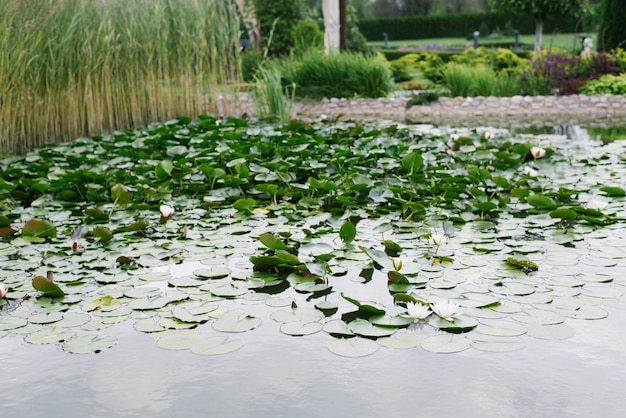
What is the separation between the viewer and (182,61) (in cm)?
628

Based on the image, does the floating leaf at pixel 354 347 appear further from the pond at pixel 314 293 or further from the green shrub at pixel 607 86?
A: the green shrub at pixel 607 86

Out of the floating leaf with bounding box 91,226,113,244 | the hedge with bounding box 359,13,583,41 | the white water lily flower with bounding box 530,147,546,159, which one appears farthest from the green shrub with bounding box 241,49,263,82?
the hedge with bounding box 359,13,583,41

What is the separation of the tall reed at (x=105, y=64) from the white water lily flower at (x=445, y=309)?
4046 mm

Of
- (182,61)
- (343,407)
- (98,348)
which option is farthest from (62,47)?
(343,407)

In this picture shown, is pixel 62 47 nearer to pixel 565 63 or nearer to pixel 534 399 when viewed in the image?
pixel 534 399

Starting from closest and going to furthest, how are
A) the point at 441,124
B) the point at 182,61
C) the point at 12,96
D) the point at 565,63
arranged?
the point at 12,96, the point at 182,61, the point at 441,124, the point at 565,63

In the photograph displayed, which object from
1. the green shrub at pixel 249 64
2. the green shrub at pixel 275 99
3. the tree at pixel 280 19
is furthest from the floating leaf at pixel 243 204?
the tree at pixel 280 19

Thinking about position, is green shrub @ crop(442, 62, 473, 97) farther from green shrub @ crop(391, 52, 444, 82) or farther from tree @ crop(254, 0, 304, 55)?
tree @ crop(254, 0, 304, 55)

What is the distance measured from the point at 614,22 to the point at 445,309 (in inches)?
451

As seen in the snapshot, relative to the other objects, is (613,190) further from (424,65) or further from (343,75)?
(424,65)

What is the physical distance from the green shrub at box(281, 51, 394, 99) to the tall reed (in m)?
3.17

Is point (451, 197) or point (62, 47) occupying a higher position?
point (62, 47)

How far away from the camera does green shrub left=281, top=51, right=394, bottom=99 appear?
10008 millimetres

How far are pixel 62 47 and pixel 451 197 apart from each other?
352 centimetres
